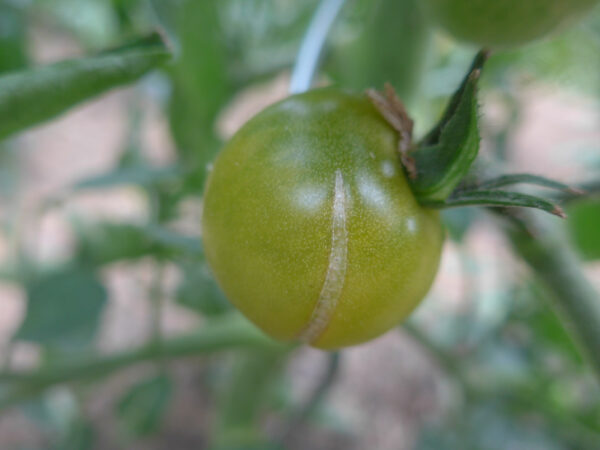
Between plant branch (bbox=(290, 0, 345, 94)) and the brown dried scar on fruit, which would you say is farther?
plant branch (bbox=(290, 0, 345, 94))

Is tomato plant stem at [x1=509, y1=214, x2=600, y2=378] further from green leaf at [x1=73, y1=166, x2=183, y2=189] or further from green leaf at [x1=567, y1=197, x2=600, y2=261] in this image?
green leaf at [x1=73, y1=166, x2=183, y2=189]

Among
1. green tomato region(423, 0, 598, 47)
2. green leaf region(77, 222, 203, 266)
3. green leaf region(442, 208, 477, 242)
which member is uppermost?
green tomato region(423, 0, 598, 47)

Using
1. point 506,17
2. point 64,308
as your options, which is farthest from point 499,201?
point 64,308

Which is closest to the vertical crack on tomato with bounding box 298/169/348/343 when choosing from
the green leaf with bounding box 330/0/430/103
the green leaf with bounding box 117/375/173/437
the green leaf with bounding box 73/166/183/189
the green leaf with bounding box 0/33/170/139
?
the green leaf with bounding box 0/33/170/139

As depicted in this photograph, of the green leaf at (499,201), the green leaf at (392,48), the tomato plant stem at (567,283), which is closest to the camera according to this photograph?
the green leaf at (499,201)

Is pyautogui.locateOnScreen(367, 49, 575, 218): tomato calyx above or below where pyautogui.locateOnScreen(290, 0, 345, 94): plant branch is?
below

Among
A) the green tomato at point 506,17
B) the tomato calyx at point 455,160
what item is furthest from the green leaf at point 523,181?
the green tomato at point 506,17

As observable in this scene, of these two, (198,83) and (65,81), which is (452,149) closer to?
(65,81)

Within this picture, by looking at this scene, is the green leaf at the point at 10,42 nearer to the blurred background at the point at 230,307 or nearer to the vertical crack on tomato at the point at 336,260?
the blurred background at the point at 230,307
